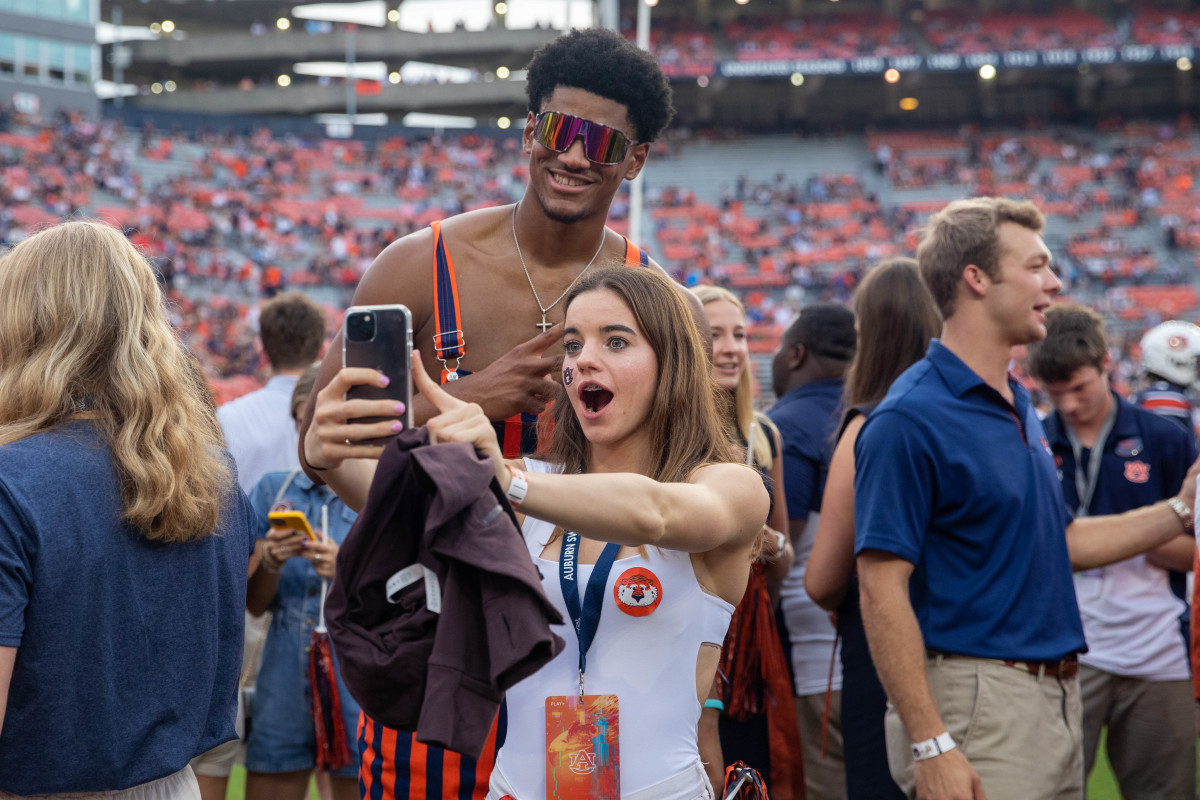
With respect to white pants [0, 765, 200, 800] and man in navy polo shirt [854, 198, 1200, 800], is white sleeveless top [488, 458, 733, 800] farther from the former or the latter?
man in navy polo shirt [854, 198, 1200, 800]

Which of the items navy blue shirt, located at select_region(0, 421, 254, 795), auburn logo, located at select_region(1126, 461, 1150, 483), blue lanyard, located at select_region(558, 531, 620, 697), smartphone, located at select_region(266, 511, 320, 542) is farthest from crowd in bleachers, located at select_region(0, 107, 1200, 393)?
blue lanyard, located at select_region(558, 531, 620, 697)

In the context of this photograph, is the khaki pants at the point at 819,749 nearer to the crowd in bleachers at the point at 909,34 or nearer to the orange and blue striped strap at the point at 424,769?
the orange and blue striped strap at the point at 424,769

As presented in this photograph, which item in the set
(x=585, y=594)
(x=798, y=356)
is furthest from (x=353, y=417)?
(x=798, y=356)

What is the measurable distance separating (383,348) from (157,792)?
114cm

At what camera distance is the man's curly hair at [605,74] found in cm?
272

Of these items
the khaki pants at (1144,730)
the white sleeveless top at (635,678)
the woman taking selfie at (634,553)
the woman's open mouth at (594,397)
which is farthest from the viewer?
the khaki pants at (1144,730)

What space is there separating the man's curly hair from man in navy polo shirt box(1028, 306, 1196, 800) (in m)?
2.44

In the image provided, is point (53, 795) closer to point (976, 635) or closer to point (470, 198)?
point (976, 635)

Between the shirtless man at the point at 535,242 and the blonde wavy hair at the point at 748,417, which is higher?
the shirtless man at the point at 535,242

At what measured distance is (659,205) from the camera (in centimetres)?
3403

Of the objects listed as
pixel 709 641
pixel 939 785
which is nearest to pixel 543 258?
pixel 709 641

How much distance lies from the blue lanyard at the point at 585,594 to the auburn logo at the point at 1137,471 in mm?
3105

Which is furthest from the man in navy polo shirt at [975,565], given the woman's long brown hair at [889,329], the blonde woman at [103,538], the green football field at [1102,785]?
the green football field at [1102,785]

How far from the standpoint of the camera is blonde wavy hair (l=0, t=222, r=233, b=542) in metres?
2.12
